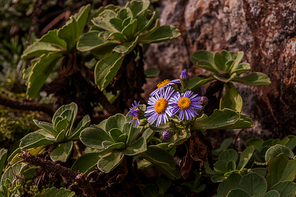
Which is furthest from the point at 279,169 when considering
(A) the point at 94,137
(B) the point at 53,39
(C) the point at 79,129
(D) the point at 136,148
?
(B) the point at 53,39

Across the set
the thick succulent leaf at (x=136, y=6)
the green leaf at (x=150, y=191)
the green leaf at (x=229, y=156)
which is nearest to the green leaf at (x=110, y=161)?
the green leaf at (x=150, y=191)

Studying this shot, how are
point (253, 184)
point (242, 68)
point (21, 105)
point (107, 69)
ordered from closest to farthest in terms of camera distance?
point (253, 184), point (242, 68), point (107, 69), point (21, 105)

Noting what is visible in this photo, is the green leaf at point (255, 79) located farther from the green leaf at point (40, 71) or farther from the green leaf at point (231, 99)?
Result: the green leaf at point (40, 71)

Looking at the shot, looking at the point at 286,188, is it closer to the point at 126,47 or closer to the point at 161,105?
the point at 161,105

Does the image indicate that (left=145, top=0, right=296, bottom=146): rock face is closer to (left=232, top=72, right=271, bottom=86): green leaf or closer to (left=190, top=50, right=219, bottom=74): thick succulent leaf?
(left=232, top=72, right=271, bottom=86): green leaf

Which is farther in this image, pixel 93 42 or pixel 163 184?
pixel 93 42

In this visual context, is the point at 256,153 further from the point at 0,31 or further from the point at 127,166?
the point at 0,31
